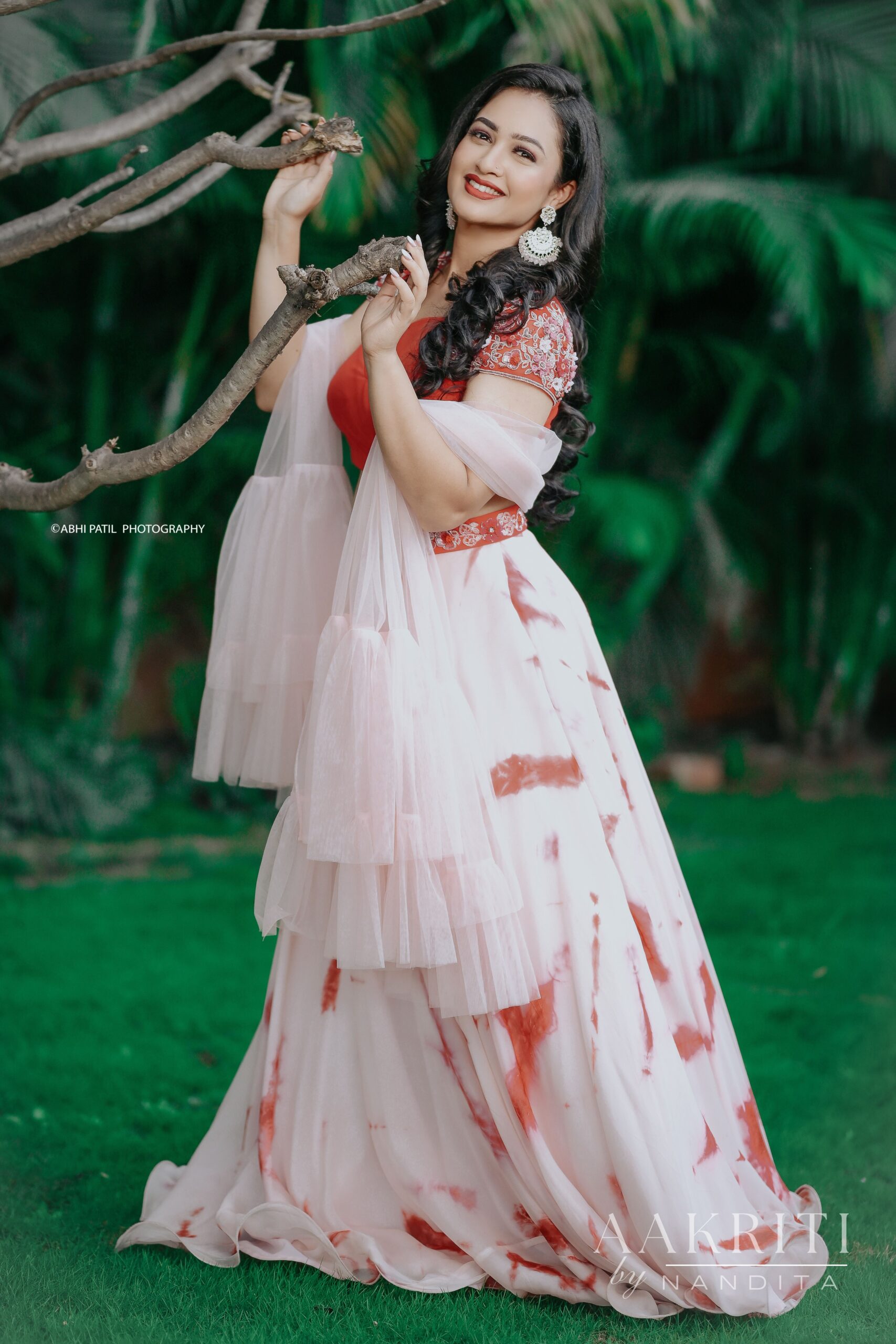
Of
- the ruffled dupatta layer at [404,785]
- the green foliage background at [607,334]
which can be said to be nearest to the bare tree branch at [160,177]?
the ruffled dupatta layer at [404,785]

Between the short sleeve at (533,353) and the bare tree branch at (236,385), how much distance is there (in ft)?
0.97

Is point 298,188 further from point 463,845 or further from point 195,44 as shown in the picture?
point 463,845

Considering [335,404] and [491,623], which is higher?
[335,404]

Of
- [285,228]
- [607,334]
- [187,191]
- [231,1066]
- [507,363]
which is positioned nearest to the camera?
[507,363]

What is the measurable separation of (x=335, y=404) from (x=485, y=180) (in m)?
0.49

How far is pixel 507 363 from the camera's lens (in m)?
2.23

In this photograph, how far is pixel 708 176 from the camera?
6160mm

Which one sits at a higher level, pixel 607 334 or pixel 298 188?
pixel 298 188

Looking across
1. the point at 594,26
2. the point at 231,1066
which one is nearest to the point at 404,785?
the point at 231,1066

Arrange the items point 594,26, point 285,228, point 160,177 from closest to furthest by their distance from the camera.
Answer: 1. point 160,177
2. point 285,228
3. point 594,26

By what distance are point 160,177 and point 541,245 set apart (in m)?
0.71

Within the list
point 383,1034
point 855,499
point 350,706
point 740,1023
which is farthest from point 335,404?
point 855,499

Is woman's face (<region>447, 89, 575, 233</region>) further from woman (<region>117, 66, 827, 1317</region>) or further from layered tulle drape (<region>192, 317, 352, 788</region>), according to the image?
layered tulle drape (<region>192, 317, 352, 788</region>)

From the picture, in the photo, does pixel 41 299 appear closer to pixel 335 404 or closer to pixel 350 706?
pixel 335 404
